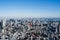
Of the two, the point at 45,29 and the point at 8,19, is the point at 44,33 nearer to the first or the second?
the point at 45,29

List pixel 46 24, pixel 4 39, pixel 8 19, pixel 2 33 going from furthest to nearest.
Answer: pixel 8 19, pixel 46 24, pixel 2 33, pixel 4 39

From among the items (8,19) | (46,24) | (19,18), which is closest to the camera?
(46,24)

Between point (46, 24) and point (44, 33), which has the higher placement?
point (46, 24)

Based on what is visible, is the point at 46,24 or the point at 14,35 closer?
the point at 14,35

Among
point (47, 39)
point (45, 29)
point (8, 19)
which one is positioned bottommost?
point (47, 39)

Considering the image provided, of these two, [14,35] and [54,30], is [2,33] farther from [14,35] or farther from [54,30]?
[54,30]

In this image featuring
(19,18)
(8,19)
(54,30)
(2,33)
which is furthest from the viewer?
(19,18)

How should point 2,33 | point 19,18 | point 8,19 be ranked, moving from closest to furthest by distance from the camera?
point 2,33, point 8,19, point 19,18

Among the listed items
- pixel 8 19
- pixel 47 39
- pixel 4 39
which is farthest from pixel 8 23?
pixel 47 39

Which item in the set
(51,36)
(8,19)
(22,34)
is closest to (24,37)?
(22,34)
